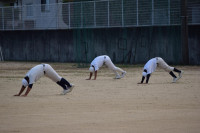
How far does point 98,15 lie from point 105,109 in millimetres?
21222

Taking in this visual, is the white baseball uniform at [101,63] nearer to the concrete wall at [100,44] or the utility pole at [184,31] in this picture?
the utility pole at [184,31]

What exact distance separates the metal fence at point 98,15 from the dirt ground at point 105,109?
11.6 meters

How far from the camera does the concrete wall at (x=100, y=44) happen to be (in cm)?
3084

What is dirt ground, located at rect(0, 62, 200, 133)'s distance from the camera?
10.2 m

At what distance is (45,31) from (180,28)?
12.4 meters

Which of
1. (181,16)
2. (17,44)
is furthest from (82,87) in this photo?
(17,44)

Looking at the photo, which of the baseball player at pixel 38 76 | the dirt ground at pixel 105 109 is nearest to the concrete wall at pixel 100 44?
the dirt ground at pixel 105 109

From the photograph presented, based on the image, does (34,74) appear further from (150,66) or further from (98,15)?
(98,15)

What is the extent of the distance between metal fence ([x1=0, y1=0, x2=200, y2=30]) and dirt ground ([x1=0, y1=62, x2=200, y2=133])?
11590 millimetres

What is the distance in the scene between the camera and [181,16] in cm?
2878

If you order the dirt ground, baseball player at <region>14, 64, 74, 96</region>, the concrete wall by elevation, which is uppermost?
the concrete wall

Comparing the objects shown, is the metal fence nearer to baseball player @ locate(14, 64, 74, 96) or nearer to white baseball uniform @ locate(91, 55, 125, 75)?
white baseball uniform @ locate(91, 55, 125, 75)

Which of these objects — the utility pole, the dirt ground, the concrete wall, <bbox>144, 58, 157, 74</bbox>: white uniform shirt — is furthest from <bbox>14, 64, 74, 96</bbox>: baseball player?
the concrete wall

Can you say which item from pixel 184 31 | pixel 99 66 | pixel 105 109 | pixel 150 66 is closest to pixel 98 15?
pixel 184 31
